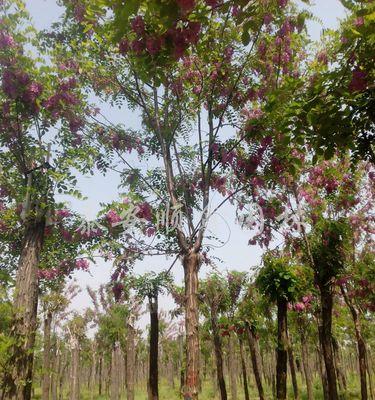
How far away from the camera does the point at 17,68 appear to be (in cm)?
870

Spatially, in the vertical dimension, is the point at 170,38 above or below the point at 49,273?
below

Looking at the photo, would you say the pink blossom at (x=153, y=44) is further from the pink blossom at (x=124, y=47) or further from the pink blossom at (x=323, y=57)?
the pink blossom at (x=323, y=57)

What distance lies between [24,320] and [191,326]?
3.60 m

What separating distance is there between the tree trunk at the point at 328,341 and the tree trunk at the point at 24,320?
339 inches

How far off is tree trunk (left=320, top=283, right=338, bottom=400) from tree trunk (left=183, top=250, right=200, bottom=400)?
661 cm

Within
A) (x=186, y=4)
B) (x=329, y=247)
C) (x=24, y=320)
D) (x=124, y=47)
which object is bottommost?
(x=24, y=320)

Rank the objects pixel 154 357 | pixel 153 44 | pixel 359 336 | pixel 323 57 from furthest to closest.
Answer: pixel 359 336 < pixel 154 357 < pixel 323 57 < pixel 153 44

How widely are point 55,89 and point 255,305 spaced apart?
1705 centimetres

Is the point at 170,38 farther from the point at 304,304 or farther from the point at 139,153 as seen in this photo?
the point at 304,304

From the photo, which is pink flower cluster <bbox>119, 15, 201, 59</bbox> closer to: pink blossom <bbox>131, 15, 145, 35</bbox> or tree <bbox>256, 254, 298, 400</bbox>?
pink blossom <bbox>131, 15, 145, 35</bbox>

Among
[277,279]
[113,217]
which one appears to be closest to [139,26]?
[113,217]

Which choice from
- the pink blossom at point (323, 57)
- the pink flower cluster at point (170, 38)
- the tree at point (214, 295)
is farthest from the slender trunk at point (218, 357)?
the pink flower cluster at point (170, 38)

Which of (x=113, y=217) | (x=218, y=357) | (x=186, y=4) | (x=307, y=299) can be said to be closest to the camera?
(x=186, y=4)

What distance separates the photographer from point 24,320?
8.01m
